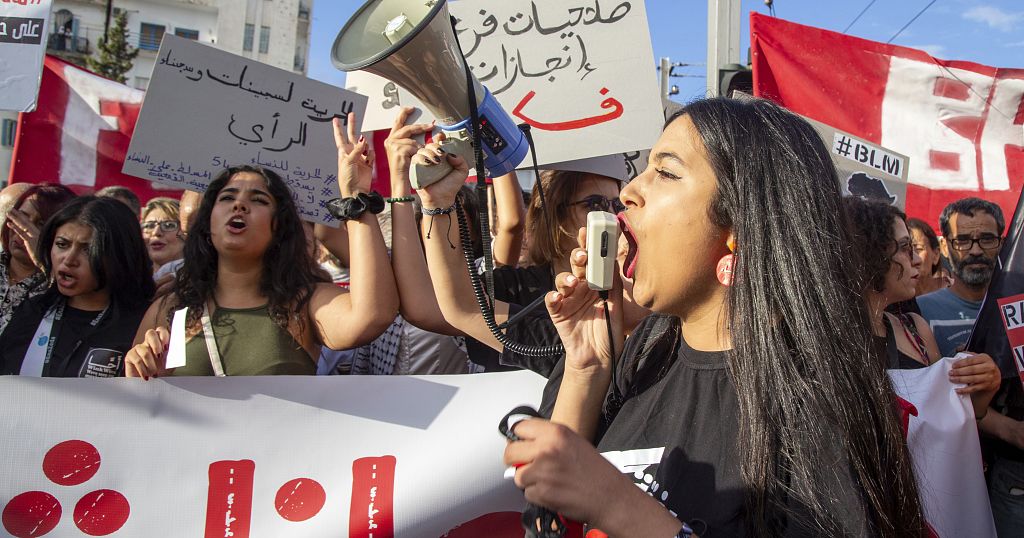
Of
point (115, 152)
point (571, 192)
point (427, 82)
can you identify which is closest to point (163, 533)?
point (427, 82)

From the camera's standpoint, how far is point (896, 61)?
427cm

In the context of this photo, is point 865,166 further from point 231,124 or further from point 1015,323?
point 231,124

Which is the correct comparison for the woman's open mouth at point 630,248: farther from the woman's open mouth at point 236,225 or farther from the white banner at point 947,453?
the woman's open mouth at point 236,225

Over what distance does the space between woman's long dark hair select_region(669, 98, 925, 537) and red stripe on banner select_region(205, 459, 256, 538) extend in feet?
4.61

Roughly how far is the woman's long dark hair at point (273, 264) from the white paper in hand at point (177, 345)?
356mm

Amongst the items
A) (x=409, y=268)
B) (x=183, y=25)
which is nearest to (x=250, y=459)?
(x=409, y=268)

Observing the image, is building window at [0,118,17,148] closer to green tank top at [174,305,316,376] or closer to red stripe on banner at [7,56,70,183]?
red stripe on banner at [7,56,70,183]

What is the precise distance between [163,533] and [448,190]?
1.17 metres

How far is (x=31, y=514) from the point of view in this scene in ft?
6.42

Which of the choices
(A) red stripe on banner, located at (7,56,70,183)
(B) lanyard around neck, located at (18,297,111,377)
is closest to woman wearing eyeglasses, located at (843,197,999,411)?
(B) lanyard around neck, located at (18,297,111,377)

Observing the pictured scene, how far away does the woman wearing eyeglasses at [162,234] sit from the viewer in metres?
4.46

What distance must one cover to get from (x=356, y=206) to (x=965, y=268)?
2863 mm

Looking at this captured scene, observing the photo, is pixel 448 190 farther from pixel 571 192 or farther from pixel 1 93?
pixel 1 93

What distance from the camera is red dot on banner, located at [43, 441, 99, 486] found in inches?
78.7
